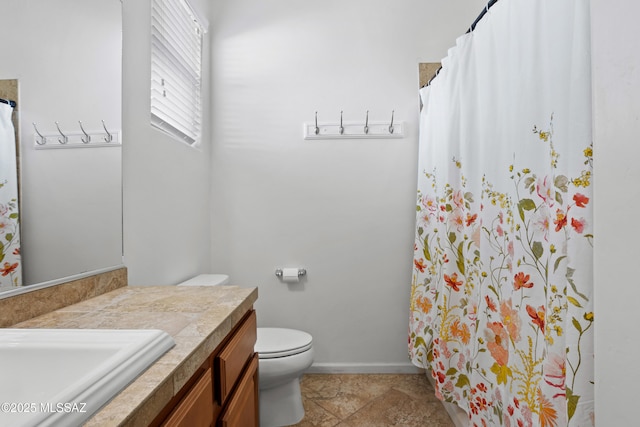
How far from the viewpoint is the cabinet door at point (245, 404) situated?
2.84 feet

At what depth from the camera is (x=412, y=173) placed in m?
2.14

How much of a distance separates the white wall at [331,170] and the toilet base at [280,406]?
518mm

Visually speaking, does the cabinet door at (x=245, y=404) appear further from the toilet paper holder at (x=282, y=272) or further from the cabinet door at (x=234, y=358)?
the toilet paper holder at (x=282, y=272)

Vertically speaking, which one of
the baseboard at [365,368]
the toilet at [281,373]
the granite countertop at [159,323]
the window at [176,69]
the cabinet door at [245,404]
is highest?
the window at [176,69]

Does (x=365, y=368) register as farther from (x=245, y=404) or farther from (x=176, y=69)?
(x=176, y=69)

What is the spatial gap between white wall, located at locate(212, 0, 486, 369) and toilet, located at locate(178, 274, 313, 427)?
47cm

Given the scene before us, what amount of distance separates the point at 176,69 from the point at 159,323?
4.91 feet

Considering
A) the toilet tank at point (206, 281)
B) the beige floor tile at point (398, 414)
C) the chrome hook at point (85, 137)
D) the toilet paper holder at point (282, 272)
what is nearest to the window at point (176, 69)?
the chrome hook at point (85, 137)

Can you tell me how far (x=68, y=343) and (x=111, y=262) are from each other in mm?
637

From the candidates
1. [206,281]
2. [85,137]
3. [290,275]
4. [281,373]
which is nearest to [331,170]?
[290,275]

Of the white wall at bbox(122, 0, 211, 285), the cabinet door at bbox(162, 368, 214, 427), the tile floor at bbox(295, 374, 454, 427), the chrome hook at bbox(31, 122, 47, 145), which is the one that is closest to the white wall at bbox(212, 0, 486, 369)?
the tile floor at bbox(295, 374, 454, 427)

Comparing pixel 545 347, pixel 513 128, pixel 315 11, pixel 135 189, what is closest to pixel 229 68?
pixel 315 11

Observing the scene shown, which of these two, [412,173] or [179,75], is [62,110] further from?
[412,173]

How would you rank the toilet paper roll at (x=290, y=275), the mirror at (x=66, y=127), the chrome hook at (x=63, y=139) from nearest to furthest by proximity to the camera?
the mirror at (x=66, y=127) → the chrome hook at (x=63, y=139) → the toilet paper roll at (x=290, y=275)
